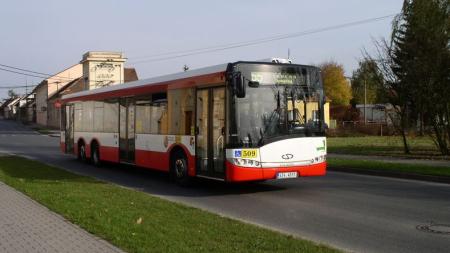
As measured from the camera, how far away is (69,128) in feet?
77.1

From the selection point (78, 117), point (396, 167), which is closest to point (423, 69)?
point (396, 167)

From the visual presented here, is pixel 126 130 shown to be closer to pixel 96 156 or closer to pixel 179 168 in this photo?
pixel 96 156

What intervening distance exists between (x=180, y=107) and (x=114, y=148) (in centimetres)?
523

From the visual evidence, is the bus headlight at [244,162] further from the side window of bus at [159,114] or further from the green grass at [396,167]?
the green grass at [396,167]

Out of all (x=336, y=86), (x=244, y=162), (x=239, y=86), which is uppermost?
(x=336, y=86)

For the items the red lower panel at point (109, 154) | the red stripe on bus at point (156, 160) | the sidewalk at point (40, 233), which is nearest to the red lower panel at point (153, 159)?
the red stripe on bus at point (156, 160)

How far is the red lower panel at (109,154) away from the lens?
732 inches

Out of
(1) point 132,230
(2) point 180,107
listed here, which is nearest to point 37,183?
(2) point 180,107

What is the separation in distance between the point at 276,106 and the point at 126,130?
669 cm

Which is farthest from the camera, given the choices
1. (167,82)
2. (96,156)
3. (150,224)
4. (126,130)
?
(96,156)

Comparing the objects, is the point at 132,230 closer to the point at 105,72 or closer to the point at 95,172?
the point at 95,172

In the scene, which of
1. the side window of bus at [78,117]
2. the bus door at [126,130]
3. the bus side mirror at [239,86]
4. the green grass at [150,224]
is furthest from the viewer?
the side window of bus at [78,117]

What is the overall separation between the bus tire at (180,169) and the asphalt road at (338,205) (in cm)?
23

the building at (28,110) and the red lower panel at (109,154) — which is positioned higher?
the building at (28,110)
